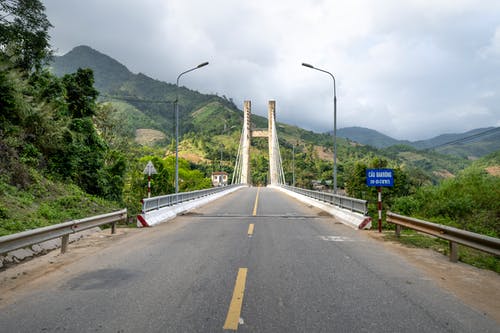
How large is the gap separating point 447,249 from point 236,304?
21.7 ft

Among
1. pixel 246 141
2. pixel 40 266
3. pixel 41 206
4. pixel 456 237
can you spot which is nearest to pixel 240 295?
pixel 40 266

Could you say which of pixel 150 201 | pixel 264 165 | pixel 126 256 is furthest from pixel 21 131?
pixel 264 165

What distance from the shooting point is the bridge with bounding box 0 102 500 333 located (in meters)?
3.73

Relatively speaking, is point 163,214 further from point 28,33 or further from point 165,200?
point 28,33

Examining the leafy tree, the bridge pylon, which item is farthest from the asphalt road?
the bridge pylon

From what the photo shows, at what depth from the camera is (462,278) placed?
19.2ft

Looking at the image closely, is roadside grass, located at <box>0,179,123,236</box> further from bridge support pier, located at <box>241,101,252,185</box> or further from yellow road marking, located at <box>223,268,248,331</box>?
bridge support pier, located at <box>241,101,252,185</box>

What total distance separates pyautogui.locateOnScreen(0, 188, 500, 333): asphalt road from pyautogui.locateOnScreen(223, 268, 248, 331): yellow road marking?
0.04ft

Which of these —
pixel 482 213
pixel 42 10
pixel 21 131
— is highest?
pixel 42 10

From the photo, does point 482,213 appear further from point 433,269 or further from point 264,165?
point 264,165

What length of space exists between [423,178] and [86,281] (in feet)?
317

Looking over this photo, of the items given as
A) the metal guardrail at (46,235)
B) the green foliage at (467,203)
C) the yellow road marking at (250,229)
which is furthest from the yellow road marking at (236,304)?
the green foliage at (467,203)

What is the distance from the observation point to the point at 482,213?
742 inches

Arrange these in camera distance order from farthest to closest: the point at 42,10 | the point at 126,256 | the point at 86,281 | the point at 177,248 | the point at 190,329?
the point at 42,10 < the point at 177,248 < the point at 126,256 < the point at 86,281 < the point at 190,329
